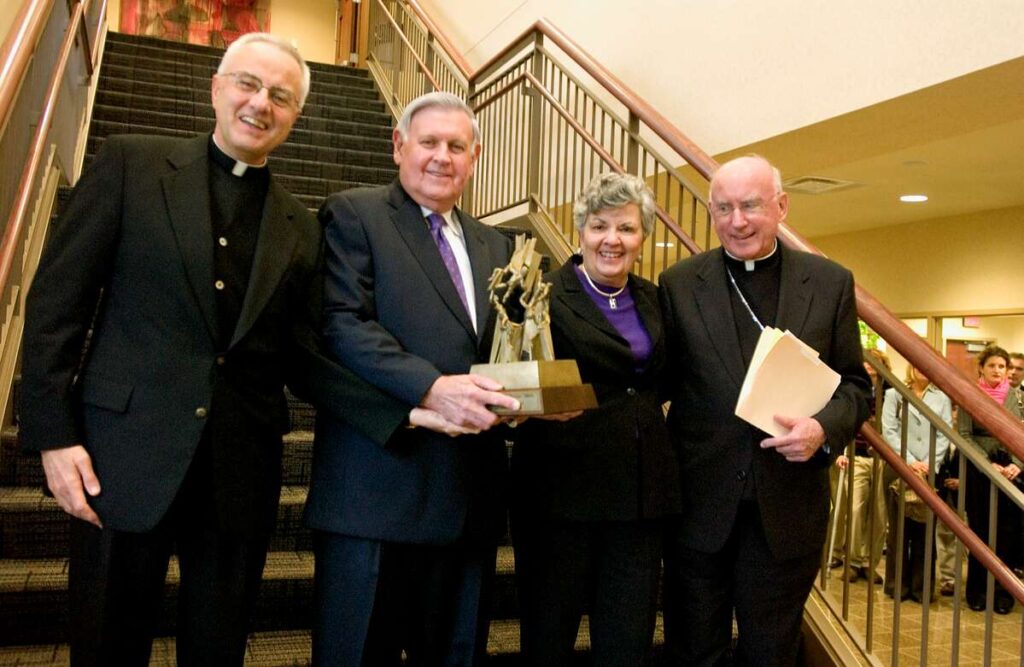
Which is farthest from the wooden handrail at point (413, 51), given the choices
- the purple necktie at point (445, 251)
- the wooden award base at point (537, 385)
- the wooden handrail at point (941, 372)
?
the wooden award base at point (537, 385)

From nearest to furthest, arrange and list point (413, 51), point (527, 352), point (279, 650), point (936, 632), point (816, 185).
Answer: point (527, 352) < point (279, 650) < point (936, 632) < point (413, 51) < point (816, 185)

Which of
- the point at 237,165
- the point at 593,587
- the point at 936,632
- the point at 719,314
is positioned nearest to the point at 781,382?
the point at 719,314

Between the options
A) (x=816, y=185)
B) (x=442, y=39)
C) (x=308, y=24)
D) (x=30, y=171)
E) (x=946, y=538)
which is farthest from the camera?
(x=308, y=24)

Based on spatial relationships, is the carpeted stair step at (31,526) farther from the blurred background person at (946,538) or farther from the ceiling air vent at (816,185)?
the ceiling air vent at (816,185)

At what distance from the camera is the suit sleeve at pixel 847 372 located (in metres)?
1.94

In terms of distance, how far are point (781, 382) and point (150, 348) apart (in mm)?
1246

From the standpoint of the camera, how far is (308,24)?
12.7 m

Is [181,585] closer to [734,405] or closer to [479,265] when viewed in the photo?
[479,265]

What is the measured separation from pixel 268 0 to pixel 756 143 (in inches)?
408

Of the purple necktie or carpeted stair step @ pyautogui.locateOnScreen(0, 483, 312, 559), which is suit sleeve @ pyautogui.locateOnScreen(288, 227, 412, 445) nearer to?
the purple necktie

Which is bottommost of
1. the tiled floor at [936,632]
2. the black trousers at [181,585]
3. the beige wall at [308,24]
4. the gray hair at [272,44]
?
the tiled floor at [936,632]

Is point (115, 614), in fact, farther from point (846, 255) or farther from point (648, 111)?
point (846, 255)

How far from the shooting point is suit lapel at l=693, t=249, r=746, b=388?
2002mm

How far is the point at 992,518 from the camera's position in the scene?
2.14 meters
